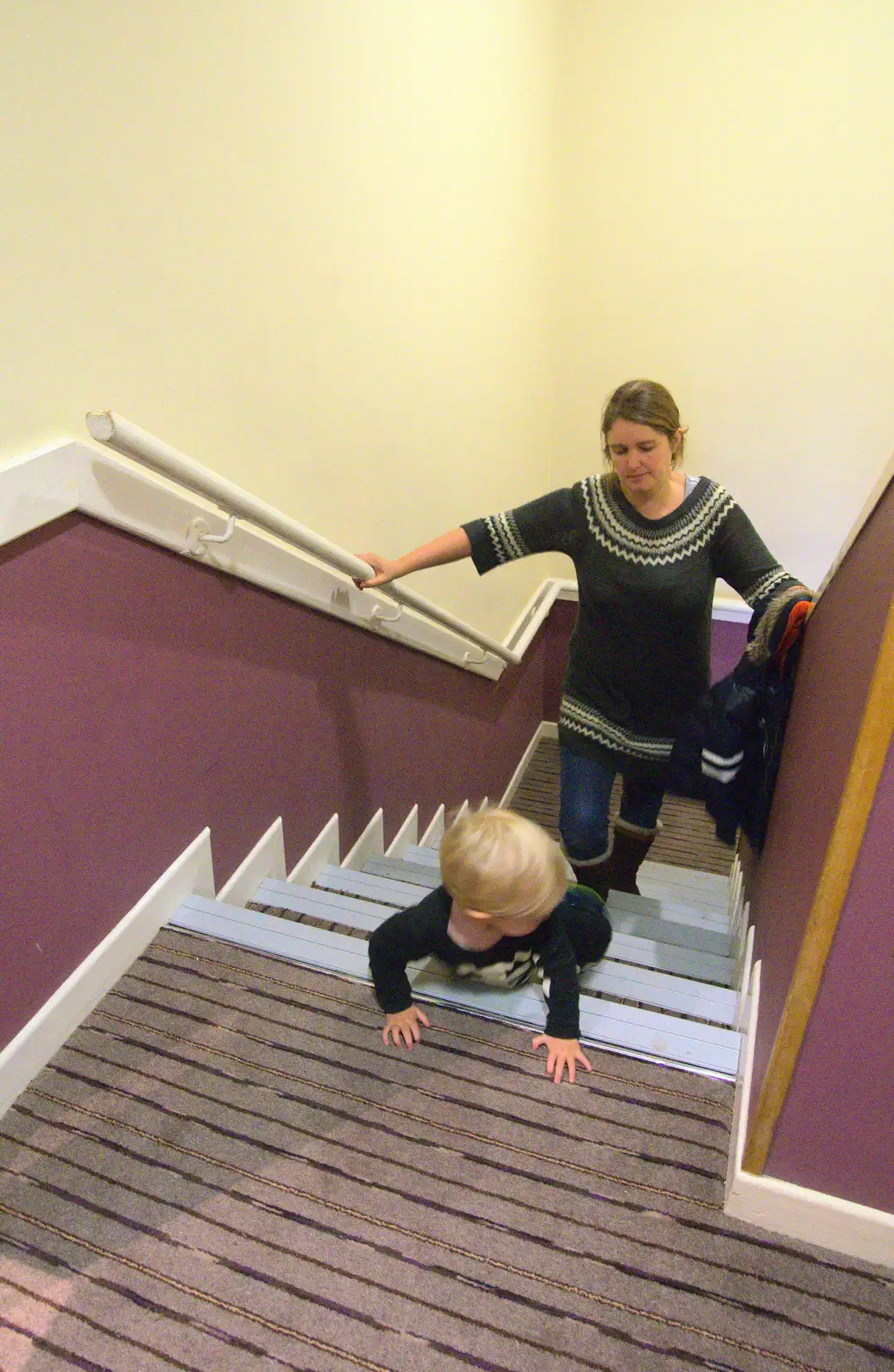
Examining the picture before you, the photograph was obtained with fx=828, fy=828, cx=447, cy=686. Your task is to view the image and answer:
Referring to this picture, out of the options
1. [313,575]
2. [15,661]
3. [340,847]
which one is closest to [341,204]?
[313,575]

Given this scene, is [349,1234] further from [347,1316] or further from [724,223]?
[724,223]

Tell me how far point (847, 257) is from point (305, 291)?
2348 mm

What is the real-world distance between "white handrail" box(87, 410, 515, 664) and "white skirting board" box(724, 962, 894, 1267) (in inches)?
50.2

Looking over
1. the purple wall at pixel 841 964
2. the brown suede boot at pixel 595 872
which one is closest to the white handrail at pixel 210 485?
the brown suede boot at pixel 595 872

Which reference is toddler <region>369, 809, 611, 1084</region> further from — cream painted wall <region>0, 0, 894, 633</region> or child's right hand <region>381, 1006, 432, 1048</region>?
cream painted wall <region>0, 0, 894, 633</region>

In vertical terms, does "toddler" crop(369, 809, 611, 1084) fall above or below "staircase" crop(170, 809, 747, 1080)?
above

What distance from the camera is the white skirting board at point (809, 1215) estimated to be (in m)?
1.14

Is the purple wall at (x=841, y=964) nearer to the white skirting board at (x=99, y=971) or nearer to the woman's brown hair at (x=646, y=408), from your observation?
the woman's brown hair at (x=646, y=408)

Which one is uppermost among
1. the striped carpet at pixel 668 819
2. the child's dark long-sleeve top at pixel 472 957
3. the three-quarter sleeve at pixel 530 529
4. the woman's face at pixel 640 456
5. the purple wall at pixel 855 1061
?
the woman's face at pixel 640 456

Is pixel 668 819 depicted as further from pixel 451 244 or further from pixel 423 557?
pixel 451 244

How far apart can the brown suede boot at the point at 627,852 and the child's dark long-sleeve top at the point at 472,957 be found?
0.78 metres

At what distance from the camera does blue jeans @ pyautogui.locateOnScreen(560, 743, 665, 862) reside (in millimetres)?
2012

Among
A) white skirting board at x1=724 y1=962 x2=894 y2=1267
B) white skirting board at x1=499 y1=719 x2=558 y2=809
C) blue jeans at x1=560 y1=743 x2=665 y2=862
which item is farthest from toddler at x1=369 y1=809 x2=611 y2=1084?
white skirting board at x1=499 y1=719 x2=558 y2=809

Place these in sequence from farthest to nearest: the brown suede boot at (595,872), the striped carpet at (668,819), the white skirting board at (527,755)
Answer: the white skirting board at (527,755)
the striped carpet at (668,819)
the brown suede boot at (595,872)
